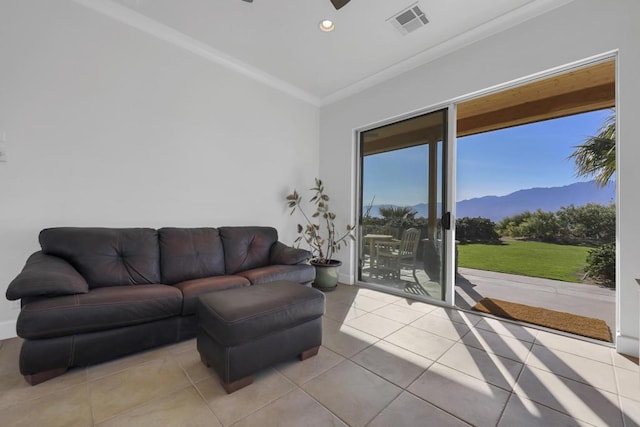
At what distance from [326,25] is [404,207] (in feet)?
7.52

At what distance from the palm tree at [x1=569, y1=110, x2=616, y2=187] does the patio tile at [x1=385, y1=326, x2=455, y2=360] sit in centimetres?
252

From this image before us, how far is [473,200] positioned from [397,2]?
4043 millimetres

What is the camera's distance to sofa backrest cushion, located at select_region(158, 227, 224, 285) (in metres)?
2.50

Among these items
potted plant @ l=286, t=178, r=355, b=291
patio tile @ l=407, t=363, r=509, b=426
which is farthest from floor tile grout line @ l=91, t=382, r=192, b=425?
potted plant @ l=286, t=178, r=355, b=291

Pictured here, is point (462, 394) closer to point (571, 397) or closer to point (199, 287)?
point (571, 397)

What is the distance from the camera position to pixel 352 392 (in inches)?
59.6

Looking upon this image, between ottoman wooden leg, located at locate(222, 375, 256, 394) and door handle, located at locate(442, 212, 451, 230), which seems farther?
door handle, located at locate(442, 212, 451, 230)

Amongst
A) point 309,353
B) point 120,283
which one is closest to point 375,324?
point 309,353

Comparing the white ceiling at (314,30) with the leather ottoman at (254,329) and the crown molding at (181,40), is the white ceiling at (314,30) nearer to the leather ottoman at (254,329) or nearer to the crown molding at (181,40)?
the crown molding at (181,40)

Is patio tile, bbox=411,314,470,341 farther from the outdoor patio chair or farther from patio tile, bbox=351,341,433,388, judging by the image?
the outdoor patio chair

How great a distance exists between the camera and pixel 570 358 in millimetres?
1938

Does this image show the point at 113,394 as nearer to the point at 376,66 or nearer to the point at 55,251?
the point at 55,251

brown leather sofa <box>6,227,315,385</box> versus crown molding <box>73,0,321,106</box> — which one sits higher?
crown molding <box>73,0,321,106</box>

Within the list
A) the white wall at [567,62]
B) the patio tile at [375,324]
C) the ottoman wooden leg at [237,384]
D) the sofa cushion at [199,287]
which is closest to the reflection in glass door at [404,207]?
the white wall at [567,62]
